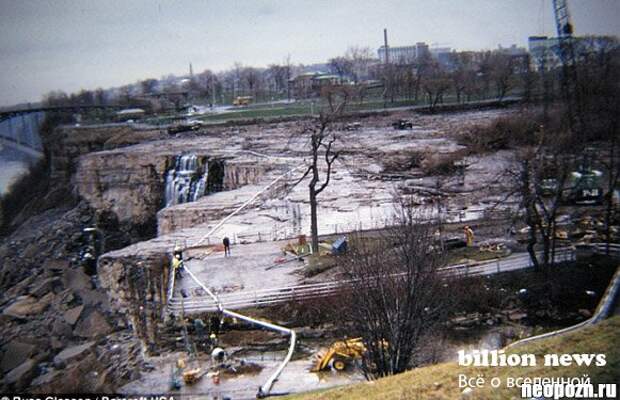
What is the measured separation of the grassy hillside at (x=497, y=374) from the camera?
20.2 feet

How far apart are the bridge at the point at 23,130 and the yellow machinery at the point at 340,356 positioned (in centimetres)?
901

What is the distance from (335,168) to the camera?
26.8m

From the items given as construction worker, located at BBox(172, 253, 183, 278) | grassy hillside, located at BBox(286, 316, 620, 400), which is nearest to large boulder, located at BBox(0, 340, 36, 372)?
construction worker, located at BBox(172, 253, 183, 278)

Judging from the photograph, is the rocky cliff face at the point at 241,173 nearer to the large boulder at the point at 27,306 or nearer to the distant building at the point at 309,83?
the large boulder at the point at 27,306

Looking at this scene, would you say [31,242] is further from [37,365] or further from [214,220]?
[37,365]

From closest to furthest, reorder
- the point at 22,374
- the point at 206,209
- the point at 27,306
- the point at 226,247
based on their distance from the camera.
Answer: the point at 22,374
the point at 27,306
the point at 226,247
the point at 206,209

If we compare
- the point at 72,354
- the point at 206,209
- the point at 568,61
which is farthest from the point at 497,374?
the point at 568,61

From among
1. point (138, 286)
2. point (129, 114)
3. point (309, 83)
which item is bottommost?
point (138, 286)

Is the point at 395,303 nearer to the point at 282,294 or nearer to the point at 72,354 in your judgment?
the point at 282,294

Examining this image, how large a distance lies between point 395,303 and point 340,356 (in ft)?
5.15

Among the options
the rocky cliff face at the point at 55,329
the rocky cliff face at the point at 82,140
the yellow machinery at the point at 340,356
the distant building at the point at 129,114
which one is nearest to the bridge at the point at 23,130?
the rocky cliff face at the point at 82,140

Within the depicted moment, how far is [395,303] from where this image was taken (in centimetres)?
860

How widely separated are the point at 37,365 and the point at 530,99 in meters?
34.0

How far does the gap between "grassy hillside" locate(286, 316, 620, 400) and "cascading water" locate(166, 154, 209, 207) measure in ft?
60.9
